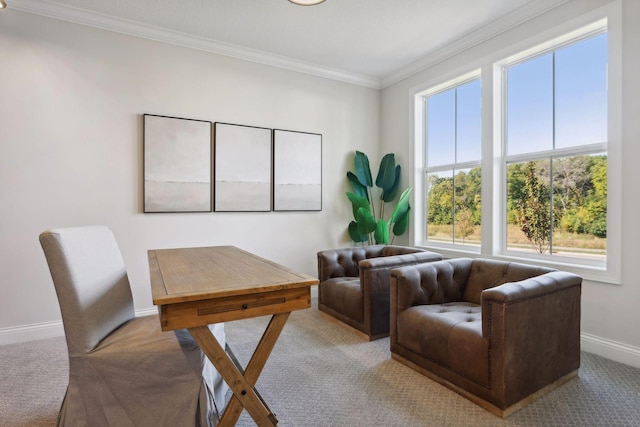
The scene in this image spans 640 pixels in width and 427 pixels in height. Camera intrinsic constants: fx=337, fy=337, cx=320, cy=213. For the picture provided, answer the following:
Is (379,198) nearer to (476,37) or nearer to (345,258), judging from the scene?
(345,258)

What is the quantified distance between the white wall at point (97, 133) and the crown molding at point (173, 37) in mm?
60

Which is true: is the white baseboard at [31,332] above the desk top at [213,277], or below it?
below

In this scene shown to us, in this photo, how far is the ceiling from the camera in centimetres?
297

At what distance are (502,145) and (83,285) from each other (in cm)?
362

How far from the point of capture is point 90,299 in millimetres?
1591

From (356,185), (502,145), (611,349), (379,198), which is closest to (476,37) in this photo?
(502,145)

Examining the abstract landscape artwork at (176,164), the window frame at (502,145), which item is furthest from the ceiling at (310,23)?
the abstract landscape artwork at (176,164)

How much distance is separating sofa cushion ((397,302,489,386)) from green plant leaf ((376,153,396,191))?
2.20 m

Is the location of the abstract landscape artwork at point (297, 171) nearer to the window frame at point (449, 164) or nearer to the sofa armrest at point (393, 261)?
the window frame at point (449, 164)

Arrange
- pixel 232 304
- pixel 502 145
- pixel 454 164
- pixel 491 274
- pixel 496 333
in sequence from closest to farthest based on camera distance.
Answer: pixel 232 304, pixel 496 333, pixel 491 274, pixel 502 145, pixel 454 164

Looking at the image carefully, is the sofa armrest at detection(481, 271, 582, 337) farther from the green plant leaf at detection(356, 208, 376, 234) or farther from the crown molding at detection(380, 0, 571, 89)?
the crown molding at detection(380, 0, 571, 89)

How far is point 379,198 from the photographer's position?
479 cm

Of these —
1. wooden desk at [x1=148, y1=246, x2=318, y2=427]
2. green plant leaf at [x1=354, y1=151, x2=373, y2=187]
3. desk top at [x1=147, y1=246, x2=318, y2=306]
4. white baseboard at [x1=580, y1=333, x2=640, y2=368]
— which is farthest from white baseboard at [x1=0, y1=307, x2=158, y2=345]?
white baseboard at [x1=580, y1=333, x2=640, y2=368]

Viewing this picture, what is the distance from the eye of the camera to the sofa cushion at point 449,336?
75.8 inches
